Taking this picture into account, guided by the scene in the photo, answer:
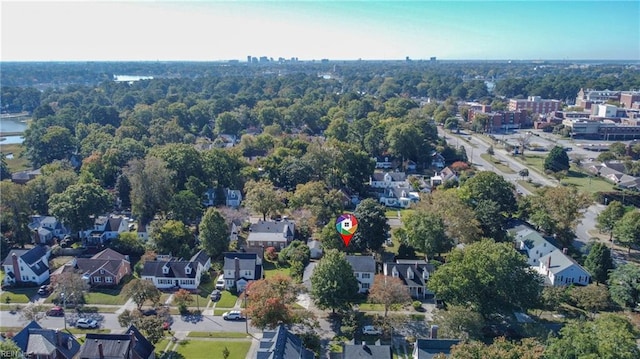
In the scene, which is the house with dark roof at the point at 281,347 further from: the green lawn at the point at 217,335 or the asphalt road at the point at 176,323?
the asphalt road at the point at 176,323

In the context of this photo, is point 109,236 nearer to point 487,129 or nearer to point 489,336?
point 489,336

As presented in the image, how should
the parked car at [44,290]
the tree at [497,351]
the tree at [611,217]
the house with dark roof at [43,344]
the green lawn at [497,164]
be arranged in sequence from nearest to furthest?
1. the tree at [497,351]
2. the house with dark roof at [43,344]
3. the parked car at [44,290]
4. the tree at [611,217]
5. the green lawn at [497,164]

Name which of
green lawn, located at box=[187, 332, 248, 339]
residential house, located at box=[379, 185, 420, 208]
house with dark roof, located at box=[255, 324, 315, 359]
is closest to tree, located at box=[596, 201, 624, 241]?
residential house, located at box=[379, 185, 420, 208]

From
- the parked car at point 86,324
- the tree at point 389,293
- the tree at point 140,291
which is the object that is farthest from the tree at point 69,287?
the tree at point 389,293

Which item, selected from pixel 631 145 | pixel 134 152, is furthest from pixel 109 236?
pixel 631 145

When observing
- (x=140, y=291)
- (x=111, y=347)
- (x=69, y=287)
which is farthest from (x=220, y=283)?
(x=111, y=347)

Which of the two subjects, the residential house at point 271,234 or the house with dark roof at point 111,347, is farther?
the residential house at point 271,234

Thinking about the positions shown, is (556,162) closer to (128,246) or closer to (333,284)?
(333,284)
